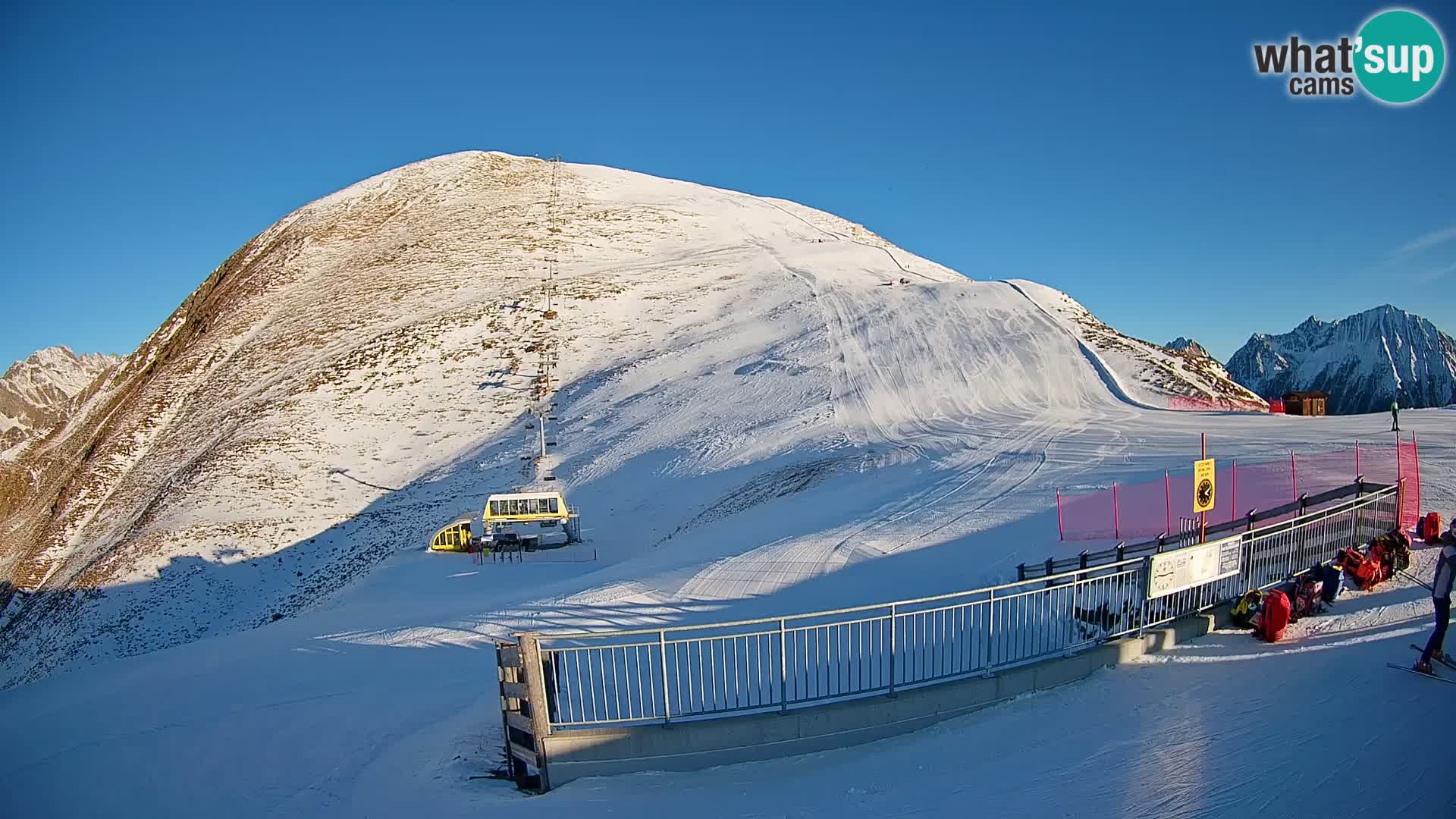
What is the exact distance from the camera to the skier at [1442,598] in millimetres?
7727

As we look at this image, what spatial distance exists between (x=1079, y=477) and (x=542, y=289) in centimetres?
3964

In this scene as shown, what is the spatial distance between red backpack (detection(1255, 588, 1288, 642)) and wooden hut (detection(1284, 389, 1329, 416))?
2710 cm

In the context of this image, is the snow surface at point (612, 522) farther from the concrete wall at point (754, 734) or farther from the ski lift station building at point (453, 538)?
the ski lift station building at point (453, 538)

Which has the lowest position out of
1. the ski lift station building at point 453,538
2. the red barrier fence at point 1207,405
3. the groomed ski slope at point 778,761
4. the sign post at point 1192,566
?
the ski lift station building at point 453,538

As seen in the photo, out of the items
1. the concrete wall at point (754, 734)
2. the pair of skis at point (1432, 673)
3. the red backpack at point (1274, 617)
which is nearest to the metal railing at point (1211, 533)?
the red backpack at point (1274, 617)

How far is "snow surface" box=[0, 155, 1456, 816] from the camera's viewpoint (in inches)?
304

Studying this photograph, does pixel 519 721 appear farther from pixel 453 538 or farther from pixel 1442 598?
pixel 453 538

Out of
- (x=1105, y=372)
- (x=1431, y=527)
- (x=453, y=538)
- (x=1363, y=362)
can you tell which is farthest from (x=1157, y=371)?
(x=1363, y=362)

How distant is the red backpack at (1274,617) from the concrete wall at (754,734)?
3657 mm

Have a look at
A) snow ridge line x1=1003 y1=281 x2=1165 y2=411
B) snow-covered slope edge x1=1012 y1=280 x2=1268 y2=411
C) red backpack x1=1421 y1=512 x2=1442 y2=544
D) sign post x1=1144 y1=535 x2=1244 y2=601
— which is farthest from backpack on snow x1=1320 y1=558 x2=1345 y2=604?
snow-covered slope edge x1=1012 y1=280 x2=1268 y2=411

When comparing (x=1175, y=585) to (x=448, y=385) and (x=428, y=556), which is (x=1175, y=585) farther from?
(x=448, y=385)

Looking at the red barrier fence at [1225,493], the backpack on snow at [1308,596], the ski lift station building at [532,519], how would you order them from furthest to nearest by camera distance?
1. the ski lift station building at [532,519]
2. the red barrier fence at [1225,493]
3. the backpack on snow at [1308,596]

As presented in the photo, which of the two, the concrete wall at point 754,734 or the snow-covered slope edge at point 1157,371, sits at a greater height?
the snow-covered slope edge at point 1157,371

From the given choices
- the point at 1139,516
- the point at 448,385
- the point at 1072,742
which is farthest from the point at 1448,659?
the point at 448,385
